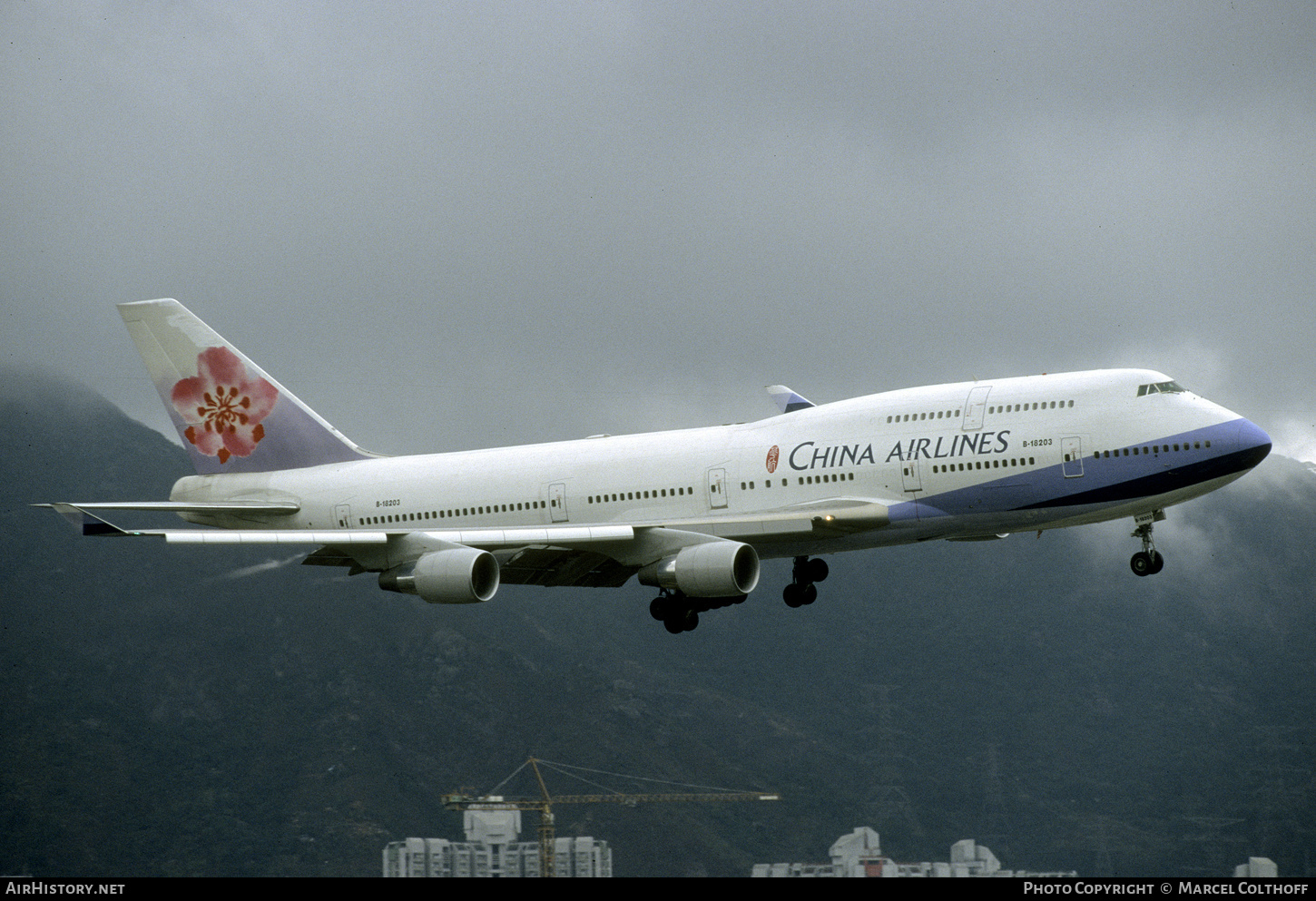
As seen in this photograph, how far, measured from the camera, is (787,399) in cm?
5697

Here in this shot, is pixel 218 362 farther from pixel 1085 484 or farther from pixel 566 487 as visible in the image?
pixel 1085 484

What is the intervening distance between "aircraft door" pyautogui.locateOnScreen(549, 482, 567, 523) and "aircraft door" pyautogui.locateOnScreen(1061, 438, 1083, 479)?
17320 mm

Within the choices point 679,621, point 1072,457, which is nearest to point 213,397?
point 679,621

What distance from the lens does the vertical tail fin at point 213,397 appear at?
64688mm

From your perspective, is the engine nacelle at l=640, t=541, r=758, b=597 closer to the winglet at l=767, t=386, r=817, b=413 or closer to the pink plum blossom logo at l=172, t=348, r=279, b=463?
the winglet at l=767, t=386, r=817, b=413

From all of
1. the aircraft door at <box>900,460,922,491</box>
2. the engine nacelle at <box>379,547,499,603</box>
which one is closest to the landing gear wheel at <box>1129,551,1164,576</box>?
the aircraft door at <box>900,460,922,491</box>

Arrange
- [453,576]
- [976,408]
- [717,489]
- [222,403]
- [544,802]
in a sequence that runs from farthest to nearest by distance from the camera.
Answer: [544,802]
[222,403]
[717,489]
[453,576]
[976,408]

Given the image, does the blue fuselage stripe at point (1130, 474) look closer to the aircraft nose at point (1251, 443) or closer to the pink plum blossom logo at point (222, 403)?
the aircraft nose at point (1251, 443)

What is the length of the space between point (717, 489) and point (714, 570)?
411cm

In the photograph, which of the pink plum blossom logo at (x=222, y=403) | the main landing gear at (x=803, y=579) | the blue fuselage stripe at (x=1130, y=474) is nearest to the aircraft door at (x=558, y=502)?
the main landing gear at (x=803, y=579)

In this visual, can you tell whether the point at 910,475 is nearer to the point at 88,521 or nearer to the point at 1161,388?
the point at 1161,388

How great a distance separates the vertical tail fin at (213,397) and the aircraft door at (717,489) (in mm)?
18319

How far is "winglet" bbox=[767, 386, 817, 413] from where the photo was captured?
55938 mm
